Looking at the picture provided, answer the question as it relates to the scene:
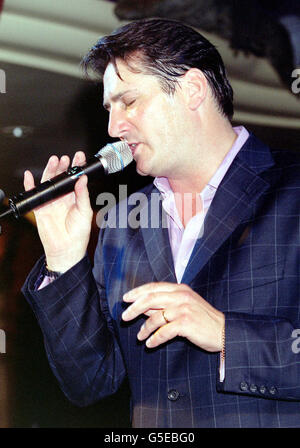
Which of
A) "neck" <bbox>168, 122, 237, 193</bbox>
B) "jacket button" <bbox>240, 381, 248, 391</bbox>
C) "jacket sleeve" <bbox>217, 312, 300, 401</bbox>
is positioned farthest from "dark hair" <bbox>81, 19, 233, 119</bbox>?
"jacket button" <bbox>240, 381, 248, 391</bbox>

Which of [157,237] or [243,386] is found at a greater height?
[157,237]

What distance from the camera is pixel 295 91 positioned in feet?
6.35

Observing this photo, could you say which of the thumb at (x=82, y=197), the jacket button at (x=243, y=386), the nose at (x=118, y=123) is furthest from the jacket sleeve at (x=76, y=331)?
the jacket button at (x=243, y=386)

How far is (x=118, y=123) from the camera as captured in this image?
1536 mm

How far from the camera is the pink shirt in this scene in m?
1.52

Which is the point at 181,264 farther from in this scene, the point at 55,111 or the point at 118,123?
the point at 55,111

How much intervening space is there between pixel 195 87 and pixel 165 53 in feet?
0.46

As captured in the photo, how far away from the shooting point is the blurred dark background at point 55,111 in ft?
6.27

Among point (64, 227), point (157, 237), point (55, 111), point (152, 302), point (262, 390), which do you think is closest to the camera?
point (152, 302)

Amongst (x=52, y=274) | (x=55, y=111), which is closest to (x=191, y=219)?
(x=52, y=274)

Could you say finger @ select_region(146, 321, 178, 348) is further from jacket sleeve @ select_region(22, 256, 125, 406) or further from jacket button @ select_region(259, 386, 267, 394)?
jacket sleeve @ select_region(22, 256, 125, 406)

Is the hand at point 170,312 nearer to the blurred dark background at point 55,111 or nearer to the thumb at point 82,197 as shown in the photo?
the thumb at point 82,197

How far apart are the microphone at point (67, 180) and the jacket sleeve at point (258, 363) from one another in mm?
474

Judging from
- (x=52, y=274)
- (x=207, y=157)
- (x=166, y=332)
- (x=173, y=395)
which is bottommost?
(x=173, y=395)
